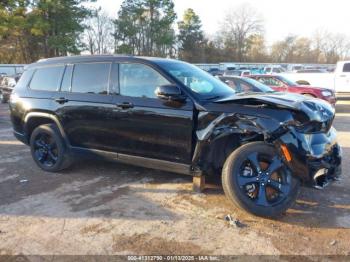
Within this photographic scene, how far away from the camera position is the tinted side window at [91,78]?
16.4 ft

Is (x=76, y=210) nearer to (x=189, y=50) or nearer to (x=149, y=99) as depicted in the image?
(x=149, y=99)

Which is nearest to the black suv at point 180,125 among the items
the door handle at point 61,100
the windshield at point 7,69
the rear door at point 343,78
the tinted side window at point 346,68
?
the door handle at point 61,100

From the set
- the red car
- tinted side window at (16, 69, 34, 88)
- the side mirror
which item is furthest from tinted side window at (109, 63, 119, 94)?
the red car

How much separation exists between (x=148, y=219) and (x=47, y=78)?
3.12 m

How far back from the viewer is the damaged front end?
375 centimetres

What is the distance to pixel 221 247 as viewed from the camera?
3.31 meters

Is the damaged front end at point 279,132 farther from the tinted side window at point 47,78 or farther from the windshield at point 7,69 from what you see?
the windshield at point 7,69

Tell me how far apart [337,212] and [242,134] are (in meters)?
1.44

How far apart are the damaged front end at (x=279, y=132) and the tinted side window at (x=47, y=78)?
2.61 metres

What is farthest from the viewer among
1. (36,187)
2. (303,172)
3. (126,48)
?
(126,48)

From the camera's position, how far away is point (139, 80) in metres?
4.73

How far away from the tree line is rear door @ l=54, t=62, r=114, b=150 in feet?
104

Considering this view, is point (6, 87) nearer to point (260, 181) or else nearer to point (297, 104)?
point (260, 181)

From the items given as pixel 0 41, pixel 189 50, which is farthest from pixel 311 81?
pixel 189 50
